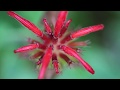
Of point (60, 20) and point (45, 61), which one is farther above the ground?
point (60, 20)

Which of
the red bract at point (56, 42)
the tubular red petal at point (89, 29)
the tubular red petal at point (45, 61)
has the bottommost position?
the tubular red petal at point (45, 61)

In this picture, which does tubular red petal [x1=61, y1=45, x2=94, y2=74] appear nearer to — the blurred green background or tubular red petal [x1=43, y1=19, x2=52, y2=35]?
tubular red petal [x1=43, y1=19, x2=52, y2=35]

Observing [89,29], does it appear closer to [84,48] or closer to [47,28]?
[47,28]

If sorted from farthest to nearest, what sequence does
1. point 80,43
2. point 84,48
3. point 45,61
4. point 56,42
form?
point 84,48, point 80,43, point 56,42, point 45,61

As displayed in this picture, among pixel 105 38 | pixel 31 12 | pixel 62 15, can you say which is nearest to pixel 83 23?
pixel 105 38

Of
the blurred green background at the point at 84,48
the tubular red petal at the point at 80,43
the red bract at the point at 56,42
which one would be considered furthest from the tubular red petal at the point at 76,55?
the blurred green background at the point at 84,48

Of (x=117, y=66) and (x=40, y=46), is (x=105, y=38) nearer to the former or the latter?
(x=117, y=66)

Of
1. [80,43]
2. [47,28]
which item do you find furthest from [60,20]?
[80,43]

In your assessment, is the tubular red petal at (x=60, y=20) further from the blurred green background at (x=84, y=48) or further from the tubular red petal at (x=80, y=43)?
the blurred green background at (x=84, y=48)

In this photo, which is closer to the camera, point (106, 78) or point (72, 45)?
point (72, 45)
